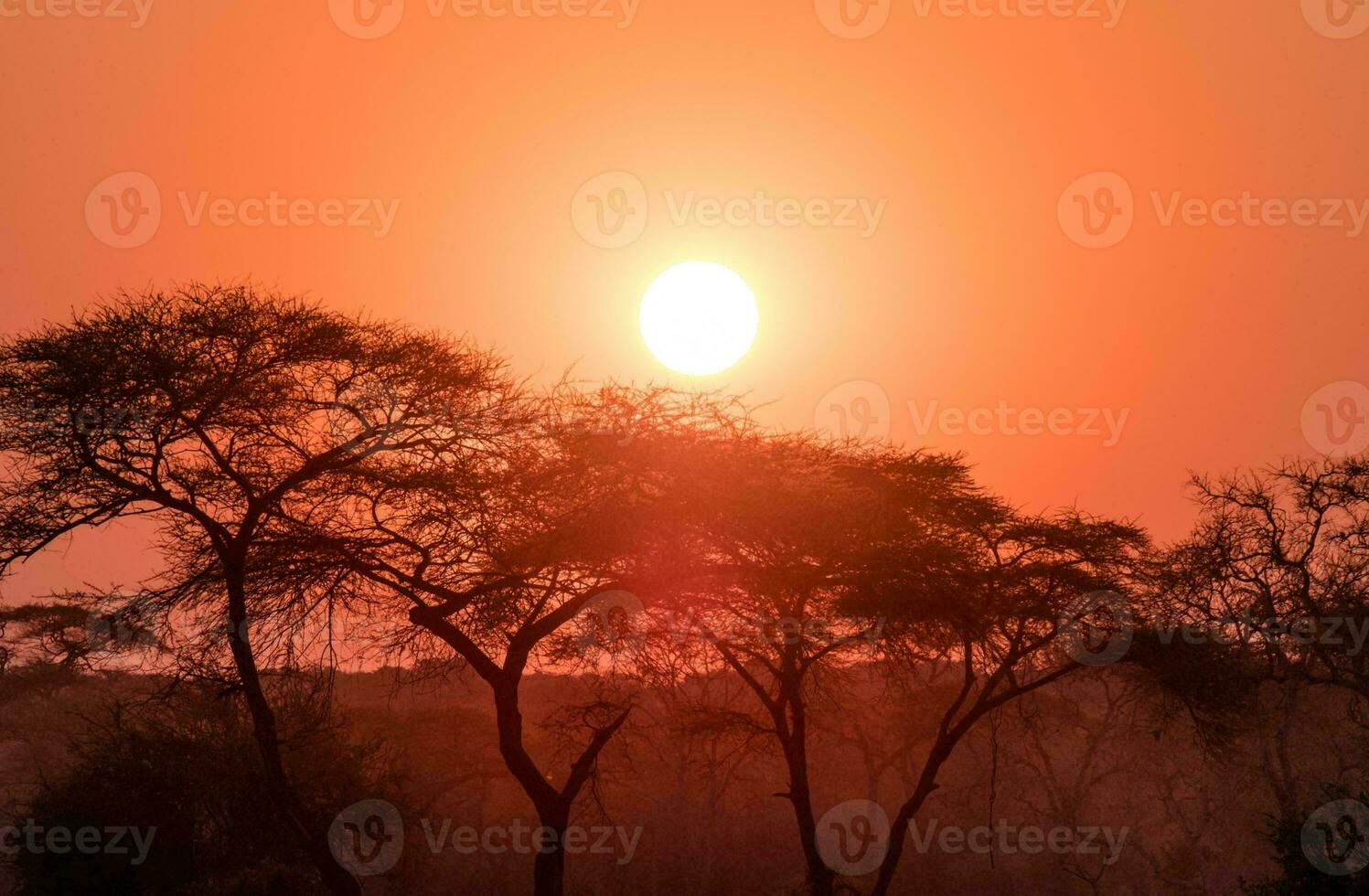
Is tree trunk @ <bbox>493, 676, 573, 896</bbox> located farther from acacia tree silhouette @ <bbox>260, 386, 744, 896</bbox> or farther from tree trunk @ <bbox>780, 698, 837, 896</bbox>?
tree trunk @ <bbox>780, 698, 837, 896</bbox>

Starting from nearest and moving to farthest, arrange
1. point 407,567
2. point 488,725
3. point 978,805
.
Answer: point 407,567
point 488,725
point 978,805

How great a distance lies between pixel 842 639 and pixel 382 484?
29.0ft

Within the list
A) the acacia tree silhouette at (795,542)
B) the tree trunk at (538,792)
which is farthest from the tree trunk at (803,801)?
the tree trunk at (538,792)

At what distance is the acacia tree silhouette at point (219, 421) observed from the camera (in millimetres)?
18078

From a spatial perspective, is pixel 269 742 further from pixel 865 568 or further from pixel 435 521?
pixel 865 568

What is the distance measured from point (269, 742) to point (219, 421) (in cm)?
502

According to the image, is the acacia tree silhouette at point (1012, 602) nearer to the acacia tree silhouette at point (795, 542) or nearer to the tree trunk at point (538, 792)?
the acacia tree silhouette at point (795, 542)

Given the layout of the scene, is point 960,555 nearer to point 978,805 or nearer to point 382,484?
point 382,484

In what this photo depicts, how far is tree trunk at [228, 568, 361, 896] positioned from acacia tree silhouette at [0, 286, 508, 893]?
1.1 inches

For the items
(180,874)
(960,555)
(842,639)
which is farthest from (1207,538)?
(180,874)

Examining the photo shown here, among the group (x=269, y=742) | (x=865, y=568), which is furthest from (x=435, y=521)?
(x=865, y=568)

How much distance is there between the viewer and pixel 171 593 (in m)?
19.2

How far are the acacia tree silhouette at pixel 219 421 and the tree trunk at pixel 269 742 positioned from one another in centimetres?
3

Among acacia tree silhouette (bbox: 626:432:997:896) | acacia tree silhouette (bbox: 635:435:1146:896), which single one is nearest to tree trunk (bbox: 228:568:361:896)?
acacia tree silhouette (bbox: 626:432:997:896)
